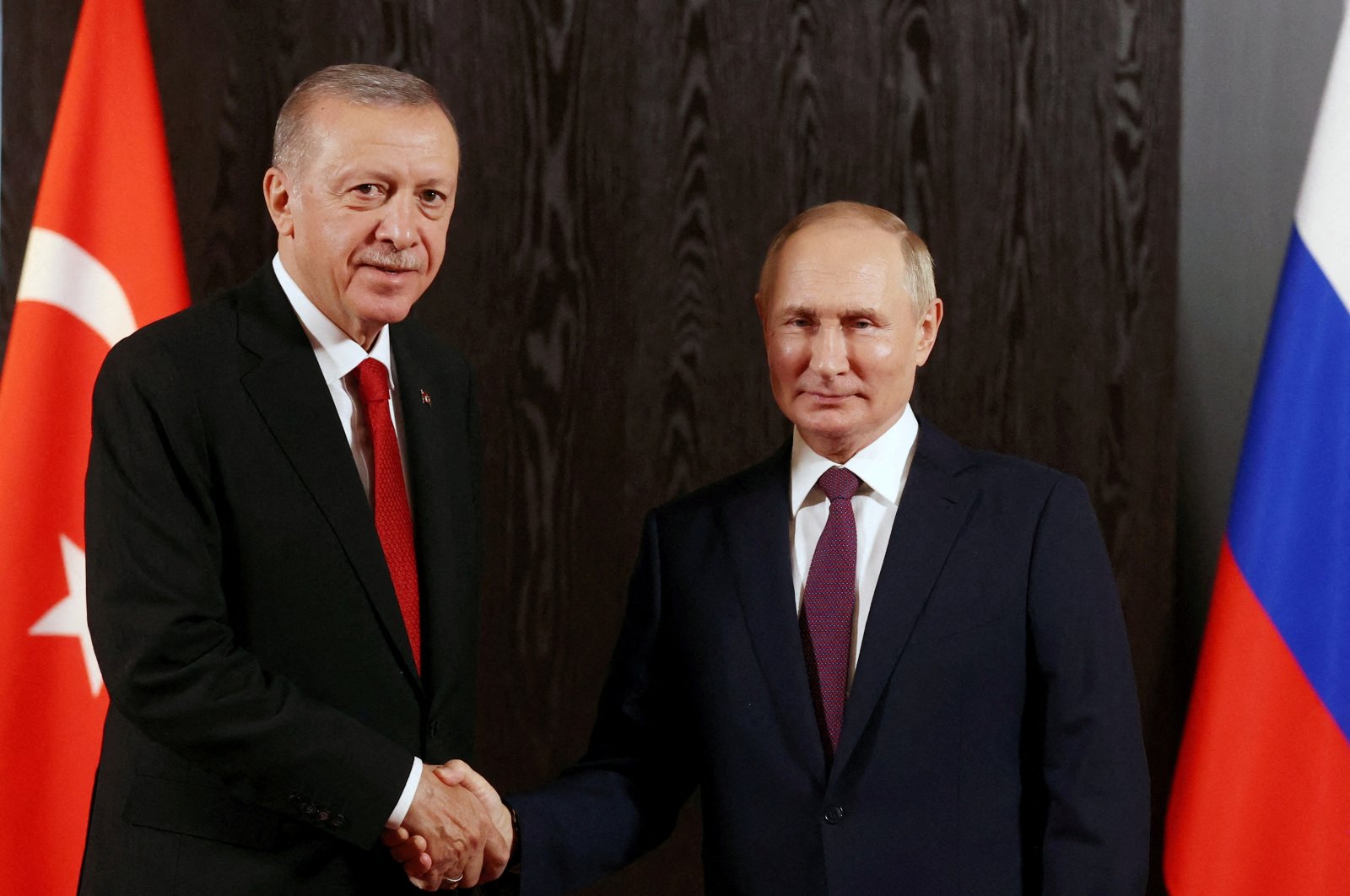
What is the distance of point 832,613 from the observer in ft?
5.29

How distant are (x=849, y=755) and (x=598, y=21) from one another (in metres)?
1.67

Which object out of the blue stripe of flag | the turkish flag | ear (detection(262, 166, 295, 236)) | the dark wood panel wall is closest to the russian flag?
the blue stripe of flag

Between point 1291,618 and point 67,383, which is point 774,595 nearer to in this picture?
point 1291,618

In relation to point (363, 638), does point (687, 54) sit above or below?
above

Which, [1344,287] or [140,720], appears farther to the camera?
[1344,287]

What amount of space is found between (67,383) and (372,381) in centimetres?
98

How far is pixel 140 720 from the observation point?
1.57m

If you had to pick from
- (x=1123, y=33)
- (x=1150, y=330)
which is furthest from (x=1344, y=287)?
(x=1123, y=33)

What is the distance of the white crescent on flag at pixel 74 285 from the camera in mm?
2420

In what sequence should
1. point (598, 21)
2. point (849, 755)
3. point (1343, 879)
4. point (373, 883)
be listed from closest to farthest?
point (849, 755), point (373, 883), point (1343, 879), point (598, 21)

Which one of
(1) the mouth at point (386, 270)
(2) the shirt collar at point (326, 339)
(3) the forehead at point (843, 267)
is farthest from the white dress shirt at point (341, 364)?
(3) the forehead at point (843, 267)

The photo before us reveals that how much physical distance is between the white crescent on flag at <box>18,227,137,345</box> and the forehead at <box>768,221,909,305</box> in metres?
1.39

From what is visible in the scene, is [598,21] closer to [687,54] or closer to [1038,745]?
[687,54]

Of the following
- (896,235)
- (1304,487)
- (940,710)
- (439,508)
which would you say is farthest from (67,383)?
(1304,487)
